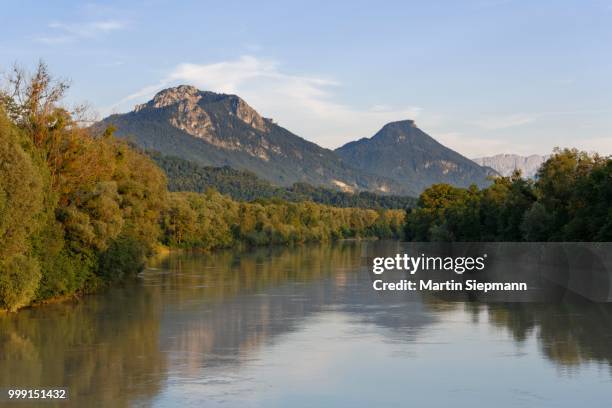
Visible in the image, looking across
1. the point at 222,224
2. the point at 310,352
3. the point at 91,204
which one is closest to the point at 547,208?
the point at 91,204

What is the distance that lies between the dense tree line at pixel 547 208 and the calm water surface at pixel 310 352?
19361 millimetres

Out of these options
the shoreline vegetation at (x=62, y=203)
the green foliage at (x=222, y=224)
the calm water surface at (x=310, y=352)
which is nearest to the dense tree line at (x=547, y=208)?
the calm water surface at (x=310, y=352)

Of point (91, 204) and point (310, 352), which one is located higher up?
point (91, 204)

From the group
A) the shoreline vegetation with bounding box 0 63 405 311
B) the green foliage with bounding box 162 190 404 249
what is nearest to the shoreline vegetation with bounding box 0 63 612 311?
the shoreline vegetation with bounding box 0 63 405 311

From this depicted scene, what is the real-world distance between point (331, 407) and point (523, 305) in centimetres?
2852

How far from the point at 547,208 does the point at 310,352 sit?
179 ft

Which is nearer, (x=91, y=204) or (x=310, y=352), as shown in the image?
(x=310, y=352)

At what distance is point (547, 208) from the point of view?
78375mm

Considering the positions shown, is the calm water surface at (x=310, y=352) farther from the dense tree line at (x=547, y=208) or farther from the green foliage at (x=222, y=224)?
the green foliage at (x=222, y=224)

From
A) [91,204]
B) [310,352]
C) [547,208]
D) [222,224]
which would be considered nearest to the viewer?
[310,352]

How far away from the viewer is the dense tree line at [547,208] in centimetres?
6297

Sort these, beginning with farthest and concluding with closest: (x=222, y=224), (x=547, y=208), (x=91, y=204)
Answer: (x=222, y=224)
(x=547, y=208)
(x=91, y=204)

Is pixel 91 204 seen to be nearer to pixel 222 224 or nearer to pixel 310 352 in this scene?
pixel 310 352

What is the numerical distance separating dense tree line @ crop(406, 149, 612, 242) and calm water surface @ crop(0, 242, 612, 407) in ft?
63.5
